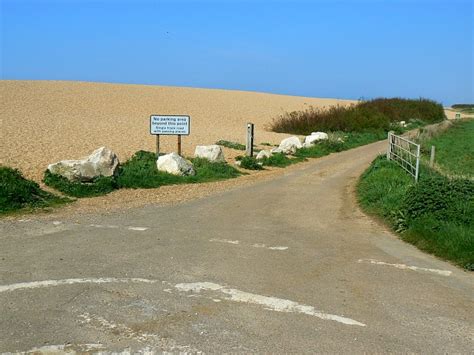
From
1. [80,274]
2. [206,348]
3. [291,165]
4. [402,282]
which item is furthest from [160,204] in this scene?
[291,165]

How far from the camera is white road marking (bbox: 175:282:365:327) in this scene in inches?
213

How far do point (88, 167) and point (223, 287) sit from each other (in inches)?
294

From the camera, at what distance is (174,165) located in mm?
15109

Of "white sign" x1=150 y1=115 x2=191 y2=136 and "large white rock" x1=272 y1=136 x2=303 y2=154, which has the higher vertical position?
"white sign" x1=150 y1=115 x2=191 y2=136

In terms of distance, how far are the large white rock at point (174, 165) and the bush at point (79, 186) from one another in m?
2.36

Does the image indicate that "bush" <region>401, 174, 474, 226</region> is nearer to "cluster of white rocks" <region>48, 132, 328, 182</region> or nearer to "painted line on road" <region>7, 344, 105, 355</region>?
"painted line on road" <region>7, 344, 105, 355</region>

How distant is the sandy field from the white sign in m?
1.56

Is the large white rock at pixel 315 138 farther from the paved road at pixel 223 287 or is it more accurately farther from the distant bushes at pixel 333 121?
the paved road at pixel 223 287

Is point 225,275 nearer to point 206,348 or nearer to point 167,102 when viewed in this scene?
point 206,348

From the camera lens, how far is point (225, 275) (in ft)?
22.0

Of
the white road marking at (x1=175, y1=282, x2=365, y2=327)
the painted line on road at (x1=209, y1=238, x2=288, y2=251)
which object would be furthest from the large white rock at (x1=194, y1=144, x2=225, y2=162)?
the white road marking at (x1=175, y1=282, x2=365, y2=327)

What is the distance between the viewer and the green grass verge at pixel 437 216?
8086mm

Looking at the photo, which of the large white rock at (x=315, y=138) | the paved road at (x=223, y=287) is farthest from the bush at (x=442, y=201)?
the large white rock at (x=315, y=138)

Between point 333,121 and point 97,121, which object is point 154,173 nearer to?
point 97,121
